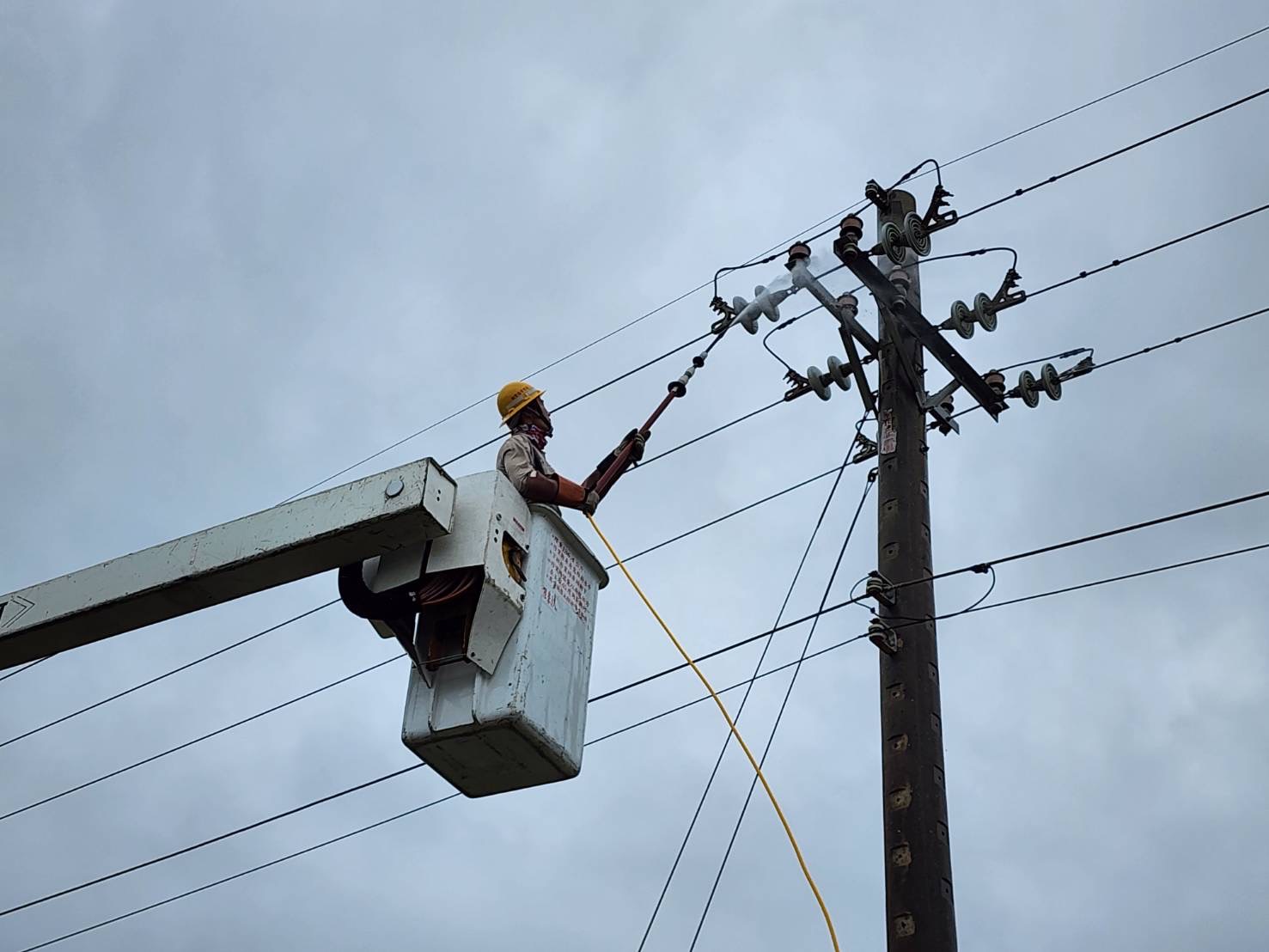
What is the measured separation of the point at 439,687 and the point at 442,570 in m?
0.38

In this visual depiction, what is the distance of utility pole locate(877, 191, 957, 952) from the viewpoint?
237 inches

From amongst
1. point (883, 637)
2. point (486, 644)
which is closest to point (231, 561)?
point (486, 644)

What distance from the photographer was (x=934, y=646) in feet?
22.2

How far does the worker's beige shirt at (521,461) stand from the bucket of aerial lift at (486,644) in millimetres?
138

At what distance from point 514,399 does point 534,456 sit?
1.30 feet

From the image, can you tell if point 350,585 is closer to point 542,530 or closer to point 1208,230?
point 542,530

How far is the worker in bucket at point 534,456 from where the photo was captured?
543 cm

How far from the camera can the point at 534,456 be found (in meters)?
5.71

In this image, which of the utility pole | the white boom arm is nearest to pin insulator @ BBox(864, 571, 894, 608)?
the utility pole

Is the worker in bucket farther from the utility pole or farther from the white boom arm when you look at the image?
the utility pole

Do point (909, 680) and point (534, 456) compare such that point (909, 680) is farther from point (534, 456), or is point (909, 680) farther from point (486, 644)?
point (486, 644)

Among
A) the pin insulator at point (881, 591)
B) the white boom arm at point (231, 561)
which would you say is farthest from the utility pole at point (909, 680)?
the white boom arm at point (231, 561)

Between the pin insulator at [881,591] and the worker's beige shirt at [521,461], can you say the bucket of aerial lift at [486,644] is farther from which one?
the pin insulator at [881,591]

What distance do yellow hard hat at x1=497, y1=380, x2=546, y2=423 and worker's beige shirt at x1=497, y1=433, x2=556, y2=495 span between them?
6.4 inches
